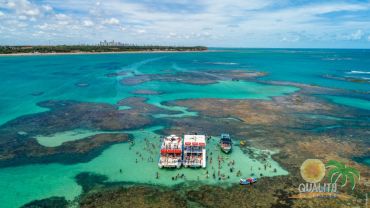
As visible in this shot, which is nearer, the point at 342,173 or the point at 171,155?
the point at 342,173

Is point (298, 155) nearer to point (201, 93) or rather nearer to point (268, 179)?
point (268, 179)

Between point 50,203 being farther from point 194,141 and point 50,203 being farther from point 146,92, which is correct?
point 146,92

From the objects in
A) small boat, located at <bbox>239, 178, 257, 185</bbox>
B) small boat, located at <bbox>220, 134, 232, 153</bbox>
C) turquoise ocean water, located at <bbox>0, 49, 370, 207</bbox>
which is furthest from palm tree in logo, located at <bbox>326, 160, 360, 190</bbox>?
small boat, located at <bbox>220, 134, 232, 153</bbox>

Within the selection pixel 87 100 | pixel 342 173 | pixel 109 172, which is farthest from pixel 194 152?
pixel 87 100

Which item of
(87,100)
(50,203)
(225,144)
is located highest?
(87,100)

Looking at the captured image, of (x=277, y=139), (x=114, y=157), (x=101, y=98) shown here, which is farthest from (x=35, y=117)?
(x=277, y=139)

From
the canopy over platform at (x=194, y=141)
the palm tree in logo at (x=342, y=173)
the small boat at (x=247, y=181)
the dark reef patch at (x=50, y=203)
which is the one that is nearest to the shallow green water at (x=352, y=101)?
the palm tree in logo at (x=342, y=173)
